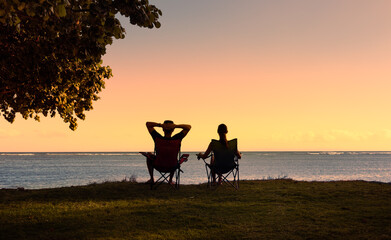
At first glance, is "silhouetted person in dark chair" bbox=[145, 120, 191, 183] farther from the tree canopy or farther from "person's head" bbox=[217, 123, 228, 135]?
the tree canopy

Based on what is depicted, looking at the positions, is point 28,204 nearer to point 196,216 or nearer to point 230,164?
point 196,216

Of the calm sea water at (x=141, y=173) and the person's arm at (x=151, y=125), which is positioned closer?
the person's arm at (x=151, y=125)

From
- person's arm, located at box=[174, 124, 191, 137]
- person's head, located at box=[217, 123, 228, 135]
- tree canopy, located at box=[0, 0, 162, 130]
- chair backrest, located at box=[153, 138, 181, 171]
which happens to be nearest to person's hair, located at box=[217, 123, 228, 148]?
person's head, located at box=[217, 123, 228, 135]

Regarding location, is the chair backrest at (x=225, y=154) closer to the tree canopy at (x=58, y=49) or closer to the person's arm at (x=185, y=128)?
the person's arm at (x=185, y=128)

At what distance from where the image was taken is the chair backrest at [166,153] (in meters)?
9.45

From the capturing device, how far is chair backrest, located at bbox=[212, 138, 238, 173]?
9.83 meters

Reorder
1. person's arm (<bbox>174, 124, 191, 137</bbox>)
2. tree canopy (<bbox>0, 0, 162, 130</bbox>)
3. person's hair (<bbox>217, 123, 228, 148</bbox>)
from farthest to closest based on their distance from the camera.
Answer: person's arm (<bbox>174, 124, 191, 137</bbox>), person's hair (<bbox>217, 123, 228, 148</bbox>), tree canopy (<bbox>0, 0, 162, 130</bbox>)

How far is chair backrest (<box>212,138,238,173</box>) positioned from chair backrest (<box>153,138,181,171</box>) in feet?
3.70

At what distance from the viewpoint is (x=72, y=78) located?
9000mm

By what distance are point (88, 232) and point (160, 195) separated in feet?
12.3

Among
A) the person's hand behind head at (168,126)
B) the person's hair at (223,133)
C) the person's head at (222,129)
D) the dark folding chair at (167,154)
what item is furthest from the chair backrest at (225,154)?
the person's hand behind head at (168,126)

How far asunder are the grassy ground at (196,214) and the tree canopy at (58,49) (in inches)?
106

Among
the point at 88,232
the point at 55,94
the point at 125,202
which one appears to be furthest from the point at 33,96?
the point at 88,232

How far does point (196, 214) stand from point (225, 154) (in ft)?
12.0
